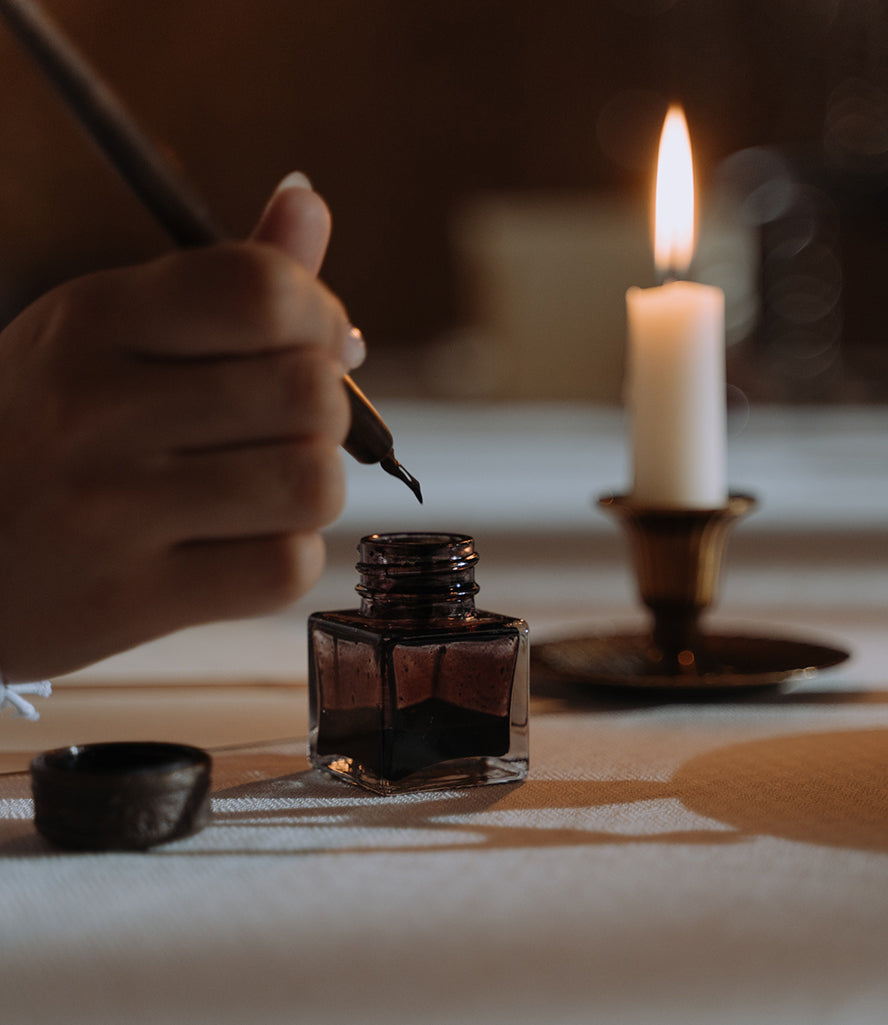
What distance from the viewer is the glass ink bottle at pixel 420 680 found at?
0.43m

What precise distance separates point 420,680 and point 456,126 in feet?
9.85

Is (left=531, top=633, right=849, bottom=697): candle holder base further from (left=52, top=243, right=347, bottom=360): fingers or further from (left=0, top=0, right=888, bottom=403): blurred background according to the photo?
(left=0, top=0, right=888, bottom=403): blurred background

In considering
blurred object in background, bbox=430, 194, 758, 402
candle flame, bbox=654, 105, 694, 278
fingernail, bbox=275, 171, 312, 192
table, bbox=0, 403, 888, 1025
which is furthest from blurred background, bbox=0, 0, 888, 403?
fingernail, bbox=275, 171, 312, 192

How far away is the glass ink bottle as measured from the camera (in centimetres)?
43

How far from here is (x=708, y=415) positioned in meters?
0.61

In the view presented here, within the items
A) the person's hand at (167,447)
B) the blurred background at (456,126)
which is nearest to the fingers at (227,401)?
the person's hand at (167,447)

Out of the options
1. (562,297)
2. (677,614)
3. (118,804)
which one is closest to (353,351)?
(118,804)

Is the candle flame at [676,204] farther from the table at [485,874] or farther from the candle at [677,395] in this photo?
the table at [485,874]

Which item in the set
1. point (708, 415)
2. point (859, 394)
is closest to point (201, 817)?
point (708, 415)

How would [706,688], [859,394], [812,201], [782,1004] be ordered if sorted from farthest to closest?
[812,201] → [859,394] → [706,688] → [782,1004]

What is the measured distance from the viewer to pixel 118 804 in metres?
0.37

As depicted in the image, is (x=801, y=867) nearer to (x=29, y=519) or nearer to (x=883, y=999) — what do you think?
(x=883, y=999)

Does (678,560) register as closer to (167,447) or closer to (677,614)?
(677,614)

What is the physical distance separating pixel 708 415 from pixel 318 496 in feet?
0.96
